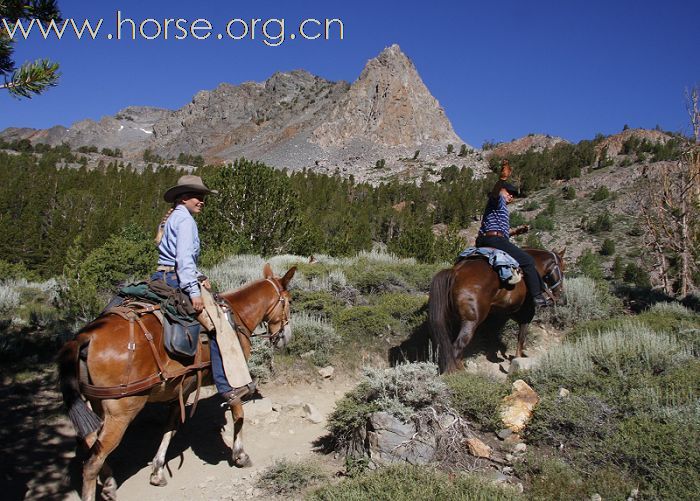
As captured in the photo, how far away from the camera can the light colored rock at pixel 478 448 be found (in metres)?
4.07

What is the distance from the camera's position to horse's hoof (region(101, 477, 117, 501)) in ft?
13.0

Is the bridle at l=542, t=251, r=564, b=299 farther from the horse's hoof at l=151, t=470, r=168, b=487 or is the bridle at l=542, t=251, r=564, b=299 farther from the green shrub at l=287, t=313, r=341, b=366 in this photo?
the horse's hoof at l=151, t=470, r=168, b=487

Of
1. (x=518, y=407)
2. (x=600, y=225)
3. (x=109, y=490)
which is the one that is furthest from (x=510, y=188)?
(x=600, y=225)

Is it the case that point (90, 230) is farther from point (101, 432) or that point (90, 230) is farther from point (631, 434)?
point (631, 434)

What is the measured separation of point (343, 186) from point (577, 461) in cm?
4664

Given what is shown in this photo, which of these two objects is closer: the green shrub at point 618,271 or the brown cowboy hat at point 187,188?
the brown cowboy hat at point 187,188

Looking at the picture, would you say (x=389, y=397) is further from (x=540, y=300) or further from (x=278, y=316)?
(x=540, y=300)

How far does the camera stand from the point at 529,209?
3812cm

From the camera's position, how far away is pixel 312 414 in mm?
5598

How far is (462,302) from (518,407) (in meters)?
1.70

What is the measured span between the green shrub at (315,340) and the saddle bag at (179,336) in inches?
119

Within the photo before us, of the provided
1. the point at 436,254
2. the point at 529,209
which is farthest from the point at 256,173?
the point at 529,209

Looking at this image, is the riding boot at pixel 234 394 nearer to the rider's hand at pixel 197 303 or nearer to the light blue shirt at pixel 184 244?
the rider's hand at pixel 197 303

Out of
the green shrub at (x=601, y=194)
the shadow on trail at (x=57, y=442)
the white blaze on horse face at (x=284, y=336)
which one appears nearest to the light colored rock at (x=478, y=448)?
the white blaze on horse face at (x=284, y=336)
